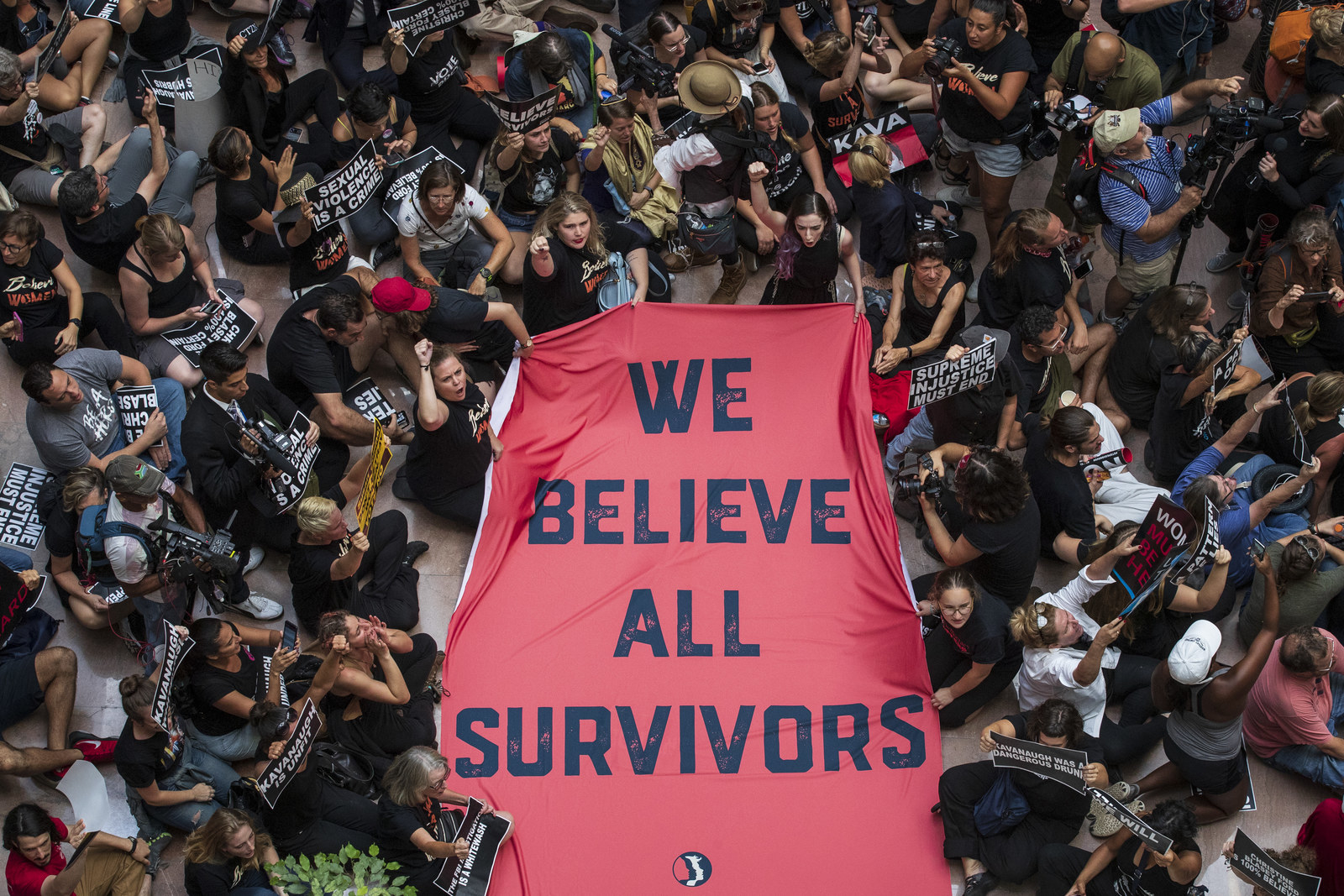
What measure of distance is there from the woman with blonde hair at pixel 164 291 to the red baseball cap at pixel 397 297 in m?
1.19

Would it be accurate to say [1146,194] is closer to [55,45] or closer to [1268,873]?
[1268,873]

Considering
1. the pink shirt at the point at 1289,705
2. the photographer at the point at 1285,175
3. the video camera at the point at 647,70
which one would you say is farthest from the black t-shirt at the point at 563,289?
the pink shirt at the point at 1289,705

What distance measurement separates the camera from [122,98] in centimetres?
970

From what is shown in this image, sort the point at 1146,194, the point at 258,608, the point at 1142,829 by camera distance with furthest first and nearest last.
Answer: the point at 1146,194 → the point at 258,608 → the point at 1142,829

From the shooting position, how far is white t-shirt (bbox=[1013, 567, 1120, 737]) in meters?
6.91

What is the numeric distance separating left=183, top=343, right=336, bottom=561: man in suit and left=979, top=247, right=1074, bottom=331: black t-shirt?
3.96 metres

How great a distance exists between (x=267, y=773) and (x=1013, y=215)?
5.21m

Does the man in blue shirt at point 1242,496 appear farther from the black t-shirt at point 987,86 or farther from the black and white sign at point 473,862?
the black and white sign at point 473,862

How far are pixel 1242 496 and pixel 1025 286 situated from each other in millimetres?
1670

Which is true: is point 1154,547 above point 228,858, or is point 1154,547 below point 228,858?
above

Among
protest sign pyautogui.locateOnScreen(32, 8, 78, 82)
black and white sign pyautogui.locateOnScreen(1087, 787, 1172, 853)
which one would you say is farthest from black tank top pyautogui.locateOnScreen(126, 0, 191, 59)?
black and white sign pyautogui.locateOnScreen(1087, 787, 1172, 853)

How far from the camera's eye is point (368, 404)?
319 inches

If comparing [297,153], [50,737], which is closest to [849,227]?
[297,153]

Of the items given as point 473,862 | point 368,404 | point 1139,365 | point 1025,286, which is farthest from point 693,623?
point 1139,365
